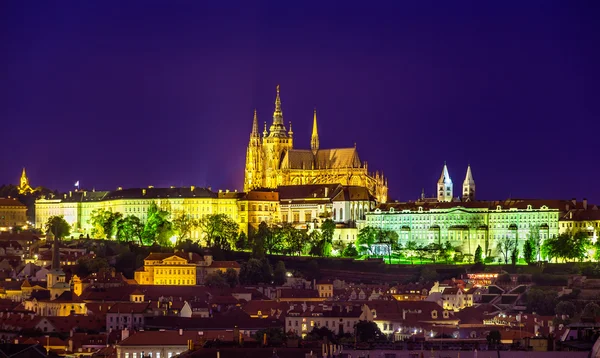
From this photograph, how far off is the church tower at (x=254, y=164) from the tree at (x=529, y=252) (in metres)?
40.7

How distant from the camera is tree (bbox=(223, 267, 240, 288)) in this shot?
120 meters

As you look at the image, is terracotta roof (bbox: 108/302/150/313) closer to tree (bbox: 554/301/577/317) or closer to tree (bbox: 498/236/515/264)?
tree (bbox: 554/301/577/317)

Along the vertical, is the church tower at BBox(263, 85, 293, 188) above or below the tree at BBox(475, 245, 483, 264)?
above

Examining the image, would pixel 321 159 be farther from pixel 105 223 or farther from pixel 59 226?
pixel 59 226

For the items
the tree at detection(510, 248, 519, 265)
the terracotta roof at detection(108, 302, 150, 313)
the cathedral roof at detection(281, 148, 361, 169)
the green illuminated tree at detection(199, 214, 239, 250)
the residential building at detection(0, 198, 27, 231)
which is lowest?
the terracotta roof at detection(108, 302, 150, 313)

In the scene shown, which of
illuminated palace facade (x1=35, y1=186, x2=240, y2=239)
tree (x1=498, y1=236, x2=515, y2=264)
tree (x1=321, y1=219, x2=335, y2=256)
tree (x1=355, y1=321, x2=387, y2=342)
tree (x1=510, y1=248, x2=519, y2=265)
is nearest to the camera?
tree (x1=355, y1=321, x2=387, y2=342)

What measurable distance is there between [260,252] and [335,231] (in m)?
18.1

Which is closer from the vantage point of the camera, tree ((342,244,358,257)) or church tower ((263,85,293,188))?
tree ((342,244,358,257))

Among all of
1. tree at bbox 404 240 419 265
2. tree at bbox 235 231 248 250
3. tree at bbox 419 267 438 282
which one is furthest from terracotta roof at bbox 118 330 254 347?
tree at bbox 404 240 419 265

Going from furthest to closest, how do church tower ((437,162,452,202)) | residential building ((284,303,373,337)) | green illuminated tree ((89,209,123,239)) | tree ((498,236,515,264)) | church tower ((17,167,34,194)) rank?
church tower ((17,167,34,194)), church tower ((437,162,452,202)), green illuminated tree ((89,209,123,239)), tree ((498,236,515,264)), residential building ((284,303,373,337))

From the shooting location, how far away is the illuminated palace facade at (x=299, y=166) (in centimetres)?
16788

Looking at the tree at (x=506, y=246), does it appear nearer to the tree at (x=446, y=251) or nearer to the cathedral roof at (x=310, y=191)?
the tree at (x=446, y=251)

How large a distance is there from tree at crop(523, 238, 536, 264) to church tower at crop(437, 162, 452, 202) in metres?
30.0

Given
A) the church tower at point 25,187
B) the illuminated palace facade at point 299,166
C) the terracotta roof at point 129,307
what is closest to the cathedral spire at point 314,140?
the illuminated palace facade at point 299,166
